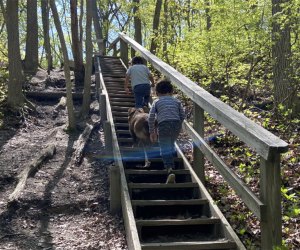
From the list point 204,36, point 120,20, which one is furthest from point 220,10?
point 120,20

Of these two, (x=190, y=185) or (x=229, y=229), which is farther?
(x=190, y=185)

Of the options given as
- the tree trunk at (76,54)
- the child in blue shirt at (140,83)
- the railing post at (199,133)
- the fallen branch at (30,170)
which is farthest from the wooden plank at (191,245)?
the tree trunk at (76,54)

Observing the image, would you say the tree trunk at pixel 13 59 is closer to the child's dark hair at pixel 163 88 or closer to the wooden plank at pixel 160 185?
the child's dark hair at pixel 163 88

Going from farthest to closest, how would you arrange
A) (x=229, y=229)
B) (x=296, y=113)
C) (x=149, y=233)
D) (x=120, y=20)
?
(x=120, y=20) < (x=296, y=113) < (x=149, y=233) < (x=229, y=229)

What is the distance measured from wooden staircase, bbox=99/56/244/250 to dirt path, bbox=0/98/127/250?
1.98 ft

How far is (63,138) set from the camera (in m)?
11.3

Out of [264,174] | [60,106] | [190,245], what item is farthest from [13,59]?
[264,174]

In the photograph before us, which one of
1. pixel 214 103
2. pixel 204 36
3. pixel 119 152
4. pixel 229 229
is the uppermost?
pixel 204 36

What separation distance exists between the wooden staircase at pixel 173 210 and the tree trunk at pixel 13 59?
665 centimetres

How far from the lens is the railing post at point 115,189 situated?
21.1 feet

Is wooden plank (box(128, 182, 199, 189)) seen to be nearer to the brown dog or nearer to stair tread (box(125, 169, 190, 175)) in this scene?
stair tread (box(125, 169, 190, 175))

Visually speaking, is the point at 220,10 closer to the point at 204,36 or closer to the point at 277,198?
the point at 204,36

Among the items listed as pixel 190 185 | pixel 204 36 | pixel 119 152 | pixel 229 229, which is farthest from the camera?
pixel 204 36

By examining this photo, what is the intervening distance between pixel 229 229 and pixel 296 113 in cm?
491
